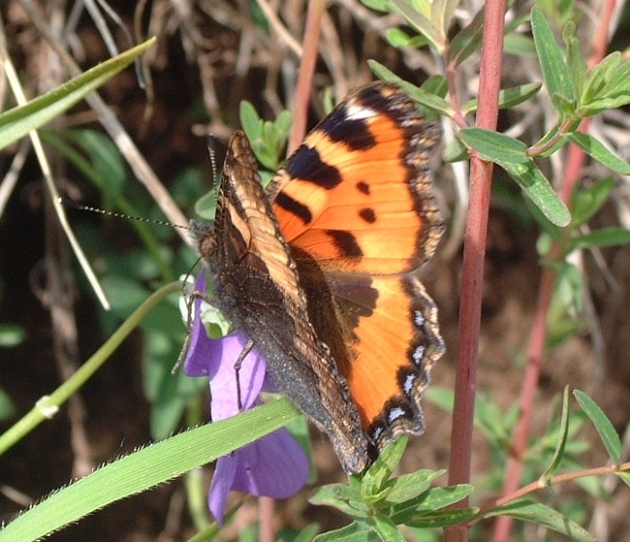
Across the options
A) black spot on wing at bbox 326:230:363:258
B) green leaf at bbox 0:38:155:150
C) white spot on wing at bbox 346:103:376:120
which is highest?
green leaf at bbox 0:38:155:150

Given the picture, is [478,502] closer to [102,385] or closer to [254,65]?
[102,385]

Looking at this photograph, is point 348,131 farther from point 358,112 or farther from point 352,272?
point 352,272

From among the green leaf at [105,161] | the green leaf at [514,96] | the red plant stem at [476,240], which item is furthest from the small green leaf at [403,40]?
the green leaf at [105,161]

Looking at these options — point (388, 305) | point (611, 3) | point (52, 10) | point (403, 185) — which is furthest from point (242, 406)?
point (52, 10)

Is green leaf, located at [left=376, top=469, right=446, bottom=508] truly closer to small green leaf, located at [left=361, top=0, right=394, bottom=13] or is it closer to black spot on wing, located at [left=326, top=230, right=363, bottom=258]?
black spot on wing, located at [left=326, top=230, right=363, bottom=258]

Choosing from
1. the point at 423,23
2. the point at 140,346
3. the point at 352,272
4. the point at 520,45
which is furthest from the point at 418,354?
the point at 140,346

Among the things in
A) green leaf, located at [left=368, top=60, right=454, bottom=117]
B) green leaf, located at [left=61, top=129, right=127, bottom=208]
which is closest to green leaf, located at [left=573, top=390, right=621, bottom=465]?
green leaf, located at [left=368, top=60, right=454, bottom=117]

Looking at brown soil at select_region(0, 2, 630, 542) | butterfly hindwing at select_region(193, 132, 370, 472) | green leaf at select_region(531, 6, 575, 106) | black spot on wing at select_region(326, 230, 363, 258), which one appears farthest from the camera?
brown soil at select_region(0, 2, 630, 542)
